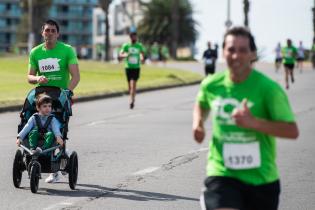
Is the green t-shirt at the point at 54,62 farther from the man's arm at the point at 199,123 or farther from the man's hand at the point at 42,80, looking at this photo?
the man's arm at the point at 199,123

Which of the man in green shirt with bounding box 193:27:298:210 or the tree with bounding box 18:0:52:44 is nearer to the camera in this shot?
the man in green shirt with bounding box 193:27:298:210

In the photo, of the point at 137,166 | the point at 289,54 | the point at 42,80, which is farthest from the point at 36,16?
the point at 42,80

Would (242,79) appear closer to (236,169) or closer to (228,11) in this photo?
(236,169)

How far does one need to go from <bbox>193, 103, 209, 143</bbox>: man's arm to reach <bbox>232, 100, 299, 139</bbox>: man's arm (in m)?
0.41

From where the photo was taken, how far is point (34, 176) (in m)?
9.95

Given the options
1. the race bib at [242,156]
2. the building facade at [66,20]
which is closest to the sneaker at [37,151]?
the race bib at [242,156]

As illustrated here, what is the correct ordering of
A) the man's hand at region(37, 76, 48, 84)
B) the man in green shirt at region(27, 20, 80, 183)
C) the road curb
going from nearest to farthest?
1. the man's hand at region(37, 76, 48, 84)
2. the man in green shirt at region(27, 20, 80, 183)
3. the road curb

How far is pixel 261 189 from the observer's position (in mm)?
5773

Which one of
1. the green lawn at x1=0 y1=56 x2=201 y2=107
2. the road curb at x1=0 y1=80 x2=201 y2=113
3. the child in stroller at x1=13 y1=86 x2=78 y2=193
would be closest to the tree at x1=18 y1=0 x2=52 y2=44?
the green lawn at x1=0 y1=56 x2=201 y2=107

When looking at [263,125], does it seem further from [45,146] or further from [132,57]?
[132,57]

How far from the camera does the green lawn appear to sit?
3109cm

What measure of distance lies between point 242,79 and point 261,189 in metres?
0.66

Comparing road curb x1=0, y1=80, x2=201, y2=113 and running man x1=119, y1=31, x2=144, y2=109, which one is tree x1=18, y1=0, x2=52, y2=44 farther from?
running man x1=119, y1=31, x2=144, y2=109

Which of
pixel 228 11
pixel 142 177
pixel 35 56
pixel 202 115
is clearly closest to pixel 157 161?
pixel 142 177
